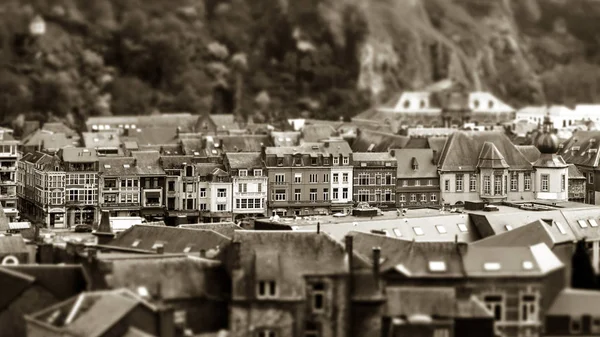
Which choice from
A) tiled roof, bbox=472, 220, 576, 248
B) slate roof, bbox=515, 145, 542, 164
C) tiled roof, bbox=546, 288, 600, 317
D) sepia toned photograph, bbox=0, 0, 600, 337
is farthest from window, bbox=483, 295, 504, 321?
slate roof, bbox=515, 145, 542, 164

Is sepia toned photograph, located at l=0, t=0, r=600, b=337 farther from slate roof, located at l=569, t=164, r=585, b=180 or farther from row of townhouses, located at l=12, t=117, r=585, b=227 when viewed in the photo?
slate roof, located at l=569, t=164, r=585, b=180

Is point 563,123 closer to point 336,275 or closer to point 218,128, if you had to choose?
point 218,128

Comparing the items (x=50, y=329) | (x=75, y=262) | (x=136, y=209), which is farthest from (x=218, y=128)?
(x=50, y=329)

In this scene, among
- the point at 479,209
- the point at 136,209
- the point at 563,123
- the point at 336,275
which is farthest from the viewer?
the point at 563,123

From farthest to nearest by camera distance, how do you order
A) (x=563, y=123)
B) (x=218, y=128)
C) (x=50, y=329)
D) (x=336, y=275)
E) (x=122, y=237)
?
1. (x=563, y=123)
2. (x=218, y=128)
3. (x=122, y=237)
4. (x=336, y=275)
5. (x=50, y=329)

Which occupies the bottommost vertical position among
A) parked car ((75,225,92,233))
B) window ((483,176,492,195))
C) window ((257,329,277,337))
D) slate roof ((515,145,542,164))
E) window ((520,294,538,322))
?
window ((257,329,277,337))

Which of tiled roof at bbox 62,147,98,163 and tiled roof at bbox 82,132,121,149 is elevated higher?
tiled roof at bbox 82,132,121,149
